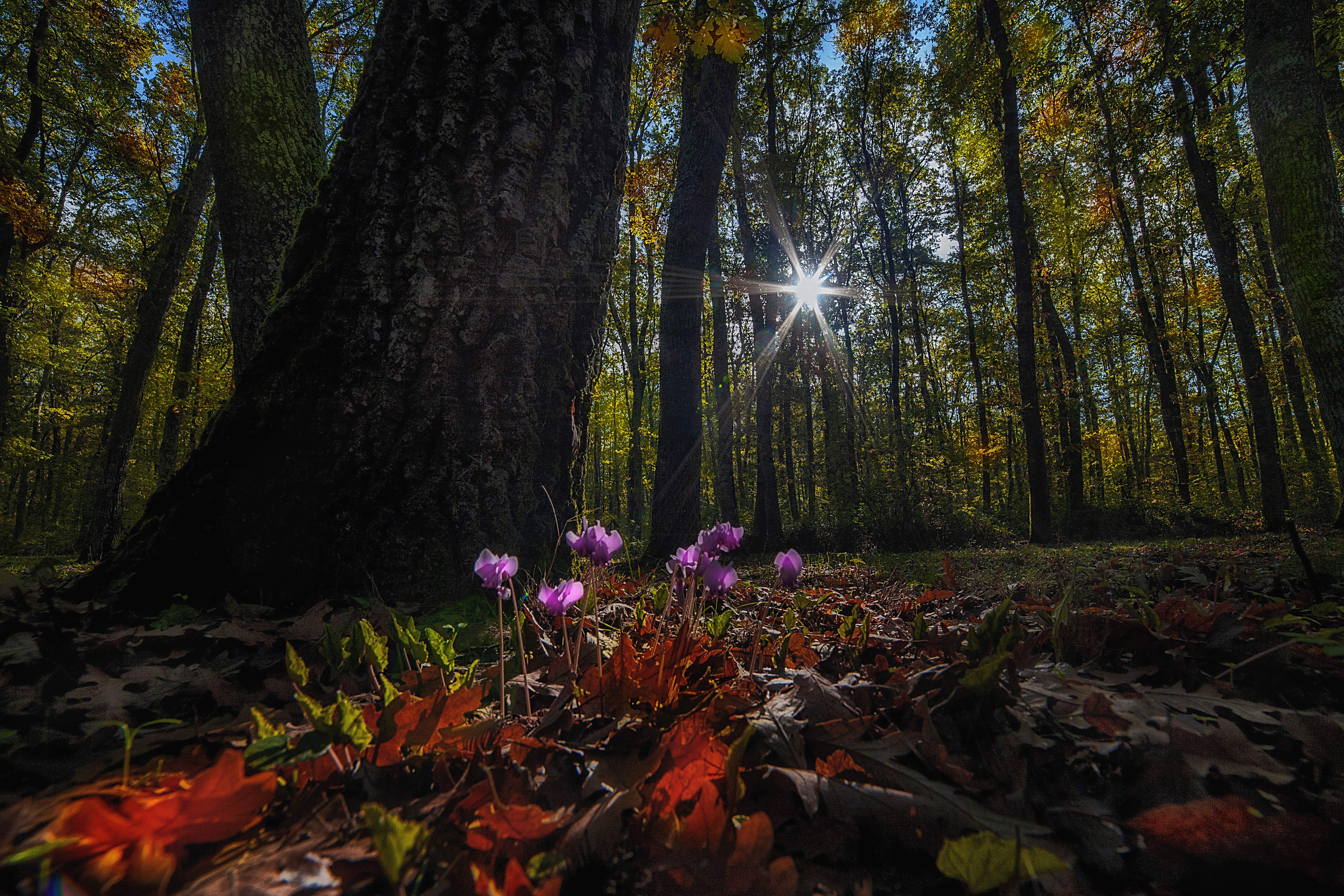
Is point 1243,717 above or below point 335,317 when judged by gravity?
below

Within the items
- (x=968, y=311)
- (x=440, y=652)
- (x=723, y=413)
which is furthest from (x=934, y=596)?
(x=968, y=311)

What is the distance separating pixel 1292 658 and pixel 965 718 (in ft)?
3.29

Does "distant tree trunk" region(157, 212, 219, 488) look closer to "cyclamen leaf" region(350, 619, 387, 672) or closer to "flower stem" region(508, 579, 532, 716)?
"cyclamen leaf" region(350, 619, 387, 672)

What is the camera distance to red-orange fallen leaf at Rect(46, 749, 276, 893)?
22.2 inches

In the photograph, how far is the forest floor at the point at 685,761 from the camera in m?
0.63

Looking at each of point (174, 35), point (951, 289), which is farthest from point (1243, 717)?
point (951, 289)

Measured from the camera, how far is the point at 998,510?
17.5 m

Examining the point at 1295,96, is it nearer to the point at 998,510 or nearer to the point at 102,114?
the point at 998,510

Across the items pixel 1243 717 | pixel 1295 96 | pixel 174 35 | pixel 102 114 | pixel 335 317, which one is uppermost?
pixel 174 35

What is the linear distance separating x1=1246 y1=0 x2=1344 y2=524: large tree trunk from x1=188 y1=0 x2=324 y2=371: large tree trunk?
26.1ft

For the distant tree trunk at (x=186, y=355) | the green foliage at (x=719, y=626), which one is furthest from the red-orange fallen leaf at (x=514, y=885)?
the distant tree trunk at (x=186, y=355)

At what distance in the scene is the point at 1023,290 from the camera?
9484 mm

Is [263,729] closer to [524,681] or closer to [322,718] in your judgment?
[322,718]

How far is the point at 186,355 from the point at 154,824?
16293mm
